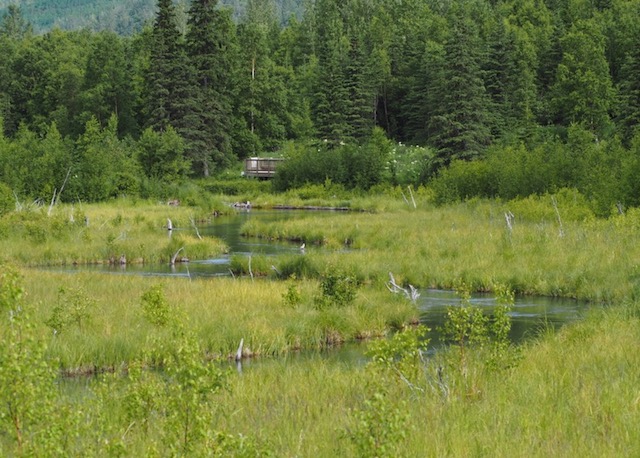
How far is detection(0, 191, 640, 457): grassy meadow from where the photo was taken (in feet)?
30.5

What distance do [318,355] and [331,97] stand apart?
76687 millimetres

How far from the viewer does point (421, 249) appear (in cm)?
3431

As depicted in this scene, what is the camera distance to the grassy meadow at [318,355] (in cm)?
930

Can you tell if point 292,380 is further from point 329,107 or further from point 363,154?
point 329,107

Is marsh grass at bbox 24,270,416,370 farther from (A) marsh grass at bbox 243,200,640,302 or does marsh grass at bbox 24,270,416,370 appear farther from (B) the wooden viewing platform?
(B) the wooden viewing platform

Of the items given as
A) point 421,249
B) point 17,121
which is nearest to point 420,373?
point 421,249

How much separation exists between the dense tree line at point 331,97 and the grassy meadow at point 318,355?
22026 mm

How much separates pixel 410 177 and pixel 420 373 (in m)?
59.8

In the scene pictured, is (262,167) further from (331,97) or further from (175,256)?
(175,256)

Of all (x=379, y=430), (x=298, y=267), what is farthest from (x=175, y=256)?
(x=379, y=430)

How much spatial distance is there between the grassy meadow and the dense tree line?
22026mm

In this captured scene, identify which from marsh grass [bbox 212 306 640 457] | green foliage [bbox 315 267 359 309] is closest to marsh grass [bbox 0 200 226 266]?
green foliage [bbox 315 267 359 309]

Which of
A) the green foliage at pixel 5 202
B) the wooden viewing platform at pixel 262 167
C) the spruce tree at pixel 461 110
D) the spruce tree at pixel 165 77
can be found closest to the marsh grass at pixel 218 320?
the green foliage at pixel 5 202

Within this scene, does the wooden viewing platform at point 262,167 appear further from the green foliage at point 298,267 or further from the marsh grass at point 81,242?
the green foliage at point 298,267
